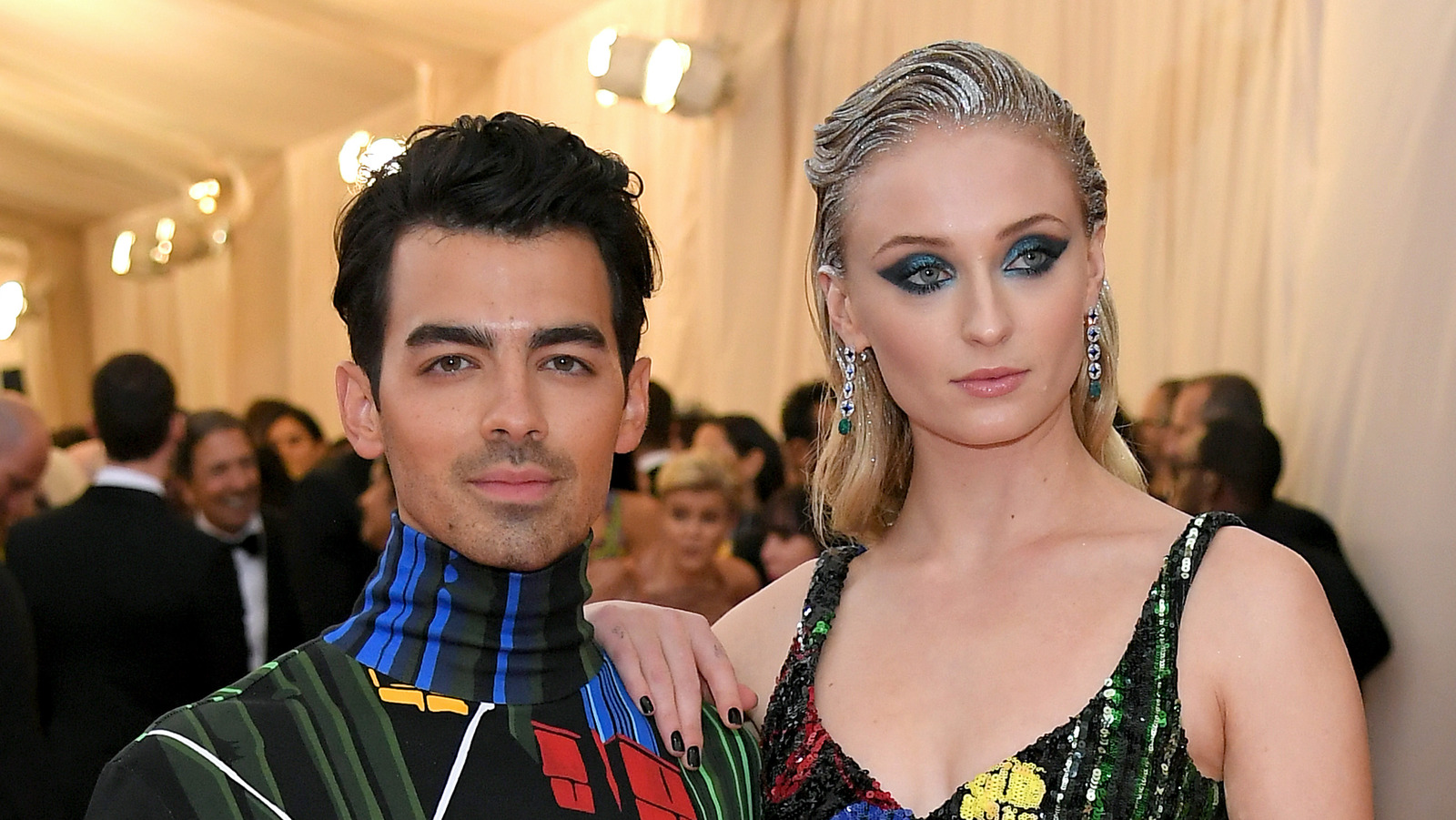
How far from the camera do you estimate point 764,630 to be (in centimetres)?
213

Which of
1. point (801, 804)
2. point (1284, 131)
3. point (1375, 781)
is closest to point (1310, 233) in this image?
point (1284, 131)

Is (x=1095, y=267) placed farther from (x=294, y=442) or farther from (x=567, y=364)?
(x=294, y=442)

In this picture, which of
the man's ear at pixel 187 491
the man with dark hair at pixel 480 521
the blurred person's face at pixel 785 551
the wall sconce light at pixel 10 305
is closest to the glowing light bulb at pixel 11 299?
the wall sconce light at pixel 10 305

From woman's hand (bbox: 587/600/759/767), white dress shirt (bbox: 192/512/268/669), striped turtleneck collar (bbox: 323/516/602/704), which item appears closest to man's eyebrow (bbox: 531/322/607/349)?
striped turtleneck collar (bbox: 323/516/602/704)

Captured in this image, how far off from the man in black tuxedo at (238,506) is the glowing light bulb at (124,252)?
30.6ft

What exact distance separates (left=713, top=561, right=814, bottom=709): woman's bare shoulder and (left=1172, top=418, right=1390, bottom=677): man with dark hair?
70.8 inches

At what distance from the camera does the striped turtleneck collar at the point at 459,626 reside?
1.66m

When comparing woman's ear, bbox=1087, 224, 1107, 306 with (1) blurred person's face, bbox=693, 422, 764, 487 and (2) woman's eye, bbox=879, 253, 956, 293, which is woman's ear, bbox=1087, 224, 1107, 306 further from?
(1) blurred person's face, bbox=693, 422, 764, 487

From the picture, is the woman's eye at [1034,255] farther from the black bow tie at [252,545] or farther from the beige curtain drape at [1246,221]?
the black bow tie at [252,545]

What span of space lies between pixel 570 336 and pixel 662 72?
5180 mm

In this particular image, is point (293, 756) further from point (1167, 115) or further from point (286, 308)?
point (286, 308)

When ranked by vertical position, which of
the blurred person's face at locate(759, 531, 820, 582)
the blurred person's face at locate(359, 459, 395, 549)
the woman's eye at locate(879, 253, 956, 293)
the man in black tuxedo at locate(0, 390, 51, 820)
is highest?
the woman's eye at locate(879, 253, 956, 293)

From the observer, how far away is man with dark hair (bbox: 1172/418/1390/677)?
145 inches

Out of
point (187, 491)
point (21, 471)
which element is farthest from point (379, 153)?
point (187, 491)
